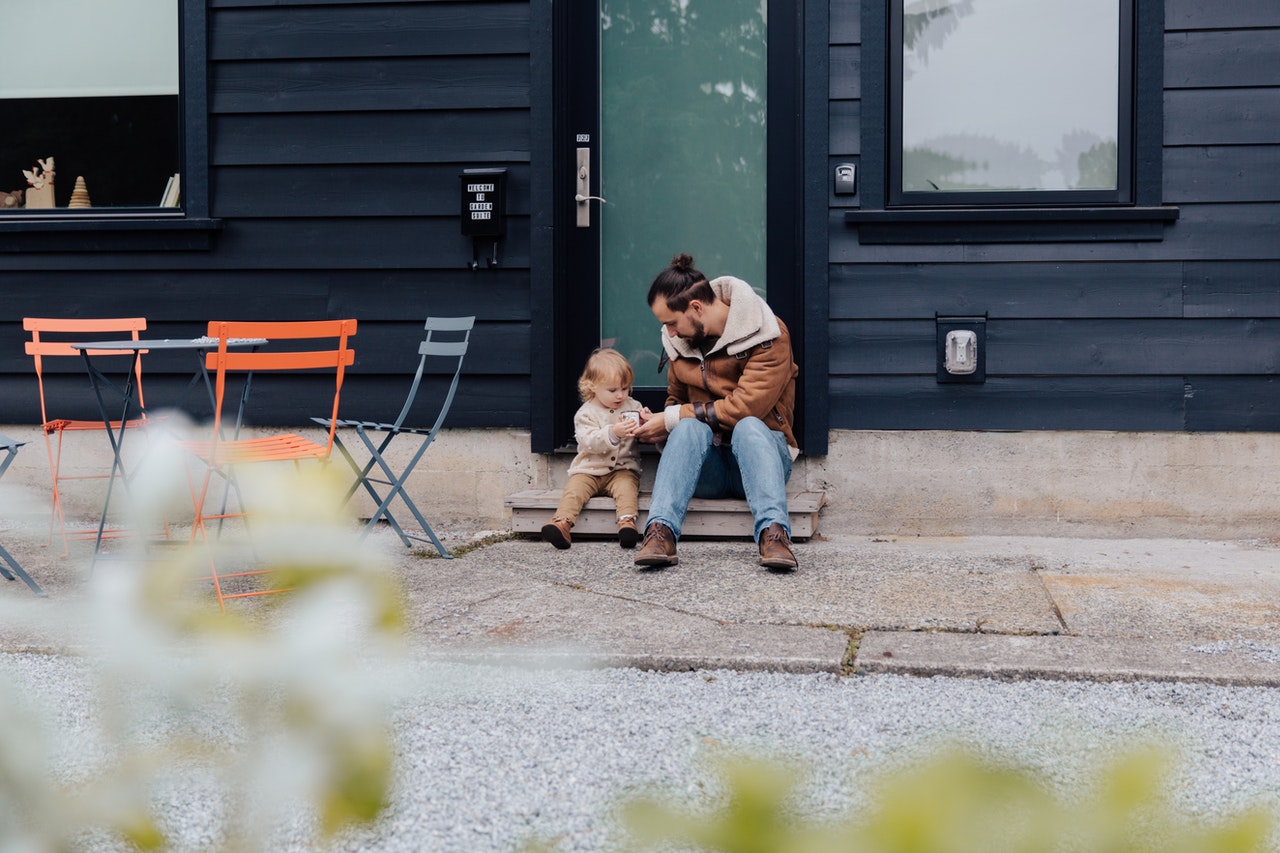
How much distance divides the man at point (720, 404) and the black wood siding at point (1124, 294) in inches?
21.4

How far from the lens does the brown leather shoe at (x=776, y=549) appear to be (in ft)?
12.1

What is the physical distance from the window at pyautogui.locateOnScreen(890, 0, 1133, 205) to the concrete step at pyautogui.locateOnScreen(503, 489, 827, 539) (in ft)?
4.23

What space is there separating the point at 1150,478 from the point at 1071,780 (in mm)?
4412

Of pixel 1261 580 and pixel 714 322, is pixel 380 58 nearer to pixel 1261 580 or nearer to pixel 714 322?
pixel 714 322

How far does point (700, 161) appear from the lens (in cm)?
489

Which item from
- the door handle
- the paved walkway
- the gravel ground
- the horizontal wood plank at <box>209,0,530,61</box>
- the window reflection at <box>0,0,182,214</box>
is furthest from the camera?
the window reflection at <box>0,0,182,214</box>

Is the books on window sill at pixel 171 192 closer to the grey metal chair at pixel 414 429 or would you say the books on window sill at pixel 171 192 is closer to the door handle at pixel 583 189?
the grey metal chair at pixel 414 429

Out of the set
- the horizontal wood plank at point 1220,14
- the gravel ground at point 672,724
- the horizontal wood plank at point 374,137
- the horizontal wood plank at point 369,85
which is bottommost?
the gravel ground at point 672,724

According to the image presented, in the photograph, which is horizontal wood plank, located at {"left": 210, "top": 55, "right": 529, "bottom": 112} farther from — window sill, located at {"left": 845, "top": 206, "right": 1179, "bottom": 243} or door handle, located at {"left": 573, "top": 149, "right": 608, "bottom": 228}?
window sill, located at {"left": 845, "top": 206, "right": 1179, "bottom": 243}

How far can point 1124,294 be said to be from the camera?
15.0 ft

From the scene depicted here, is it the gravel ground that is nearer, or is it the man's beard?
the gravel ground

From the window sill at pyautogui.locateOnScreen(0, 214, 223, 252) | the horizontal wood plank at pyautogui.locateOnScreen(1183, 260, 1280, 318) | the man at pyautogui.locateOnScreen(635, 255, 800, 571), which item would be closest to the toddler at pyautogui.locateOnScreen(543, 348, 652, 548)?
the man at pyautogui.locateOnScreen(635, 255, 800, 571)

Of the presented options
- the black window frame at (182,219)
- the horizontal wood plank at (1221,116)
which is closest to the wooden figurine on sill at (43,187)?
the black window frame at (182,219)

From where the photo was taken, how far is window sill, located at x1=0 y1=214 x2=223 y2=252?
4938mm
